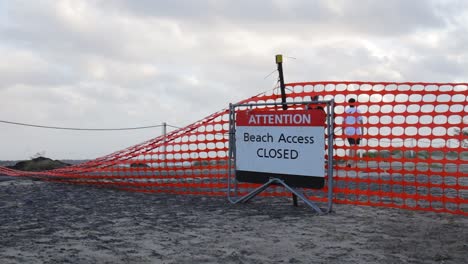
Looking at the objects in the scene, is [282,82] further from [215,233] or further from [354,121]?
[354,121]

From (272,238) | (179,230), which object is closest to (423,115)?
(272,238)

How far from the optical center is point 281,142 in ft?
27.7

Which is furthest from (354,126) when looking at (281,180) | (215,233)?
(215,233)

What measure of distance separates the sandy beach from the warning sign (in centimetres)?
A: 63

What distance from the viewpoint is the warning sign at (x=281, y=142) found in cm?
812

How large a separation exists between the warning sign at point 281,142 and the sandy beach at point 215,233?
0.63 meters

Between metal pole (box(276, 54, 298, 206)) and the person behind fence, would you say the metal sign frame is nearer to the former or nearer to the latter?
metal pole (box(276, 54, 298, 206))

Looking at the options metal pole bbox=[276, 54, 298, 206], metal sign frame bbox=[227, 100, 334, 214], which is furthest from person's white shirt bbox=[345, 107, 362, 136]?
metal pole bbox=[276, 54, 298, 206]

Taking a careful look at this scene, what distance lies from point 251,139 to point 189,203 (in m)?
1.44

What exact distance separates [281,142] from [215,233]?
261cm

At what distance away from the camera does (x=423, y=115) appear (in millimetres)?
8602

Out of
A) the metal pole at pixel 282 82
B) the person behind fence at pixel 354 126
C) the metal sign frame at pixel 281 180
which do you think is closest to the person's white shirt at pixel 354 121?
the person behind fence at pixel 354 126

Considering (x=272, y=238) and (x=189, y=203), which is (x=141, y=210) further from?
(x=272, y=238)

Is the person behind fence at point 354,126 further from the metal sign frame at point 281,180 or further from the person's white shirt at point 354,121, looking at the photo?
the metal sign frame at point 281,180
